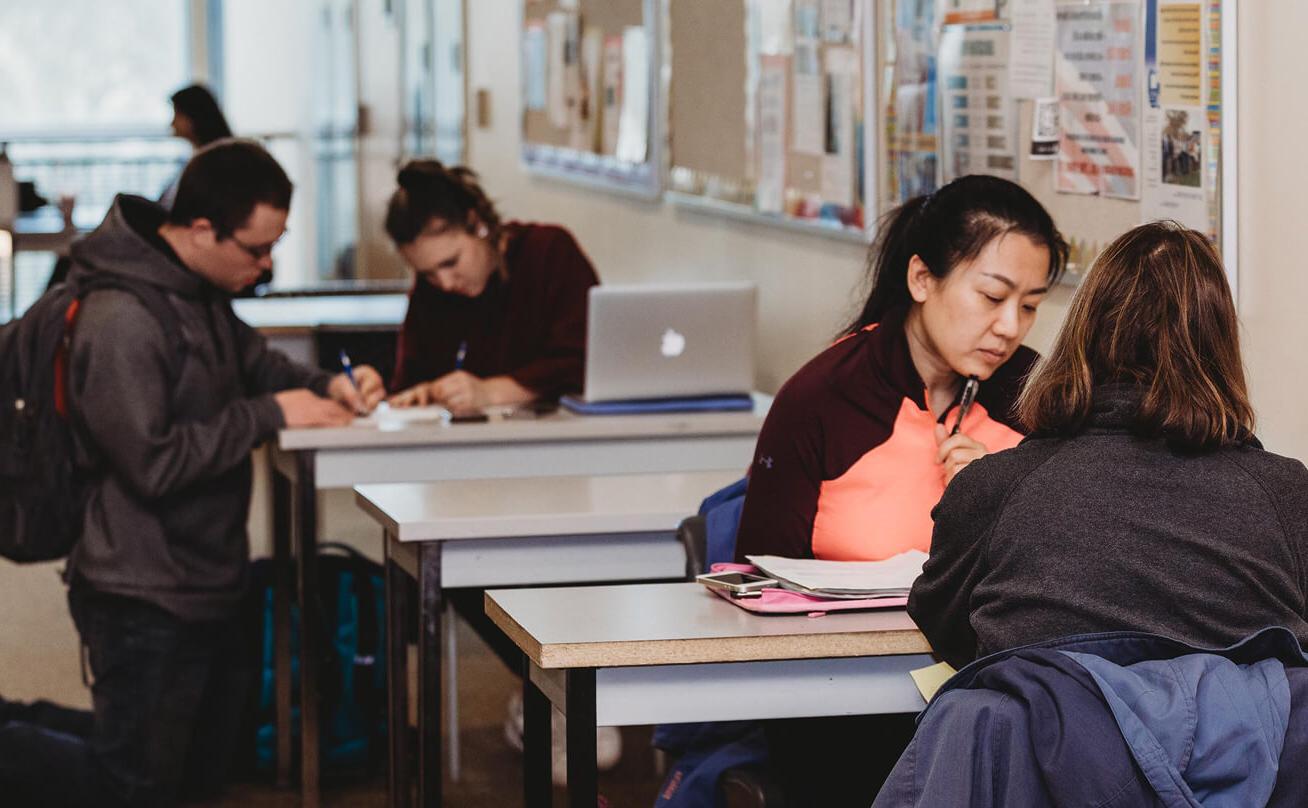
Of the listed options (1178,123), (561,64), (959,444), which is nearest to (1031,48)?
(1178,123)

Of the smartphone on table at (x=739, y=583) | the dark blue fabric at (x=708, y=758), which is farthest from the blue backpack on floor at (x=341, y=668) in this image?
the smartphone on table at (x=739, y=583)

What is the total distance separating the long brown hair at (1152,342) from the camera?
1717mm

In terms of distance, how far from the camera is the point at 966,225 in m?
2.38

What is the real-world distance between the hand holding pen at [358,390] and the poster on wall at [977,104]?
3.94 feet

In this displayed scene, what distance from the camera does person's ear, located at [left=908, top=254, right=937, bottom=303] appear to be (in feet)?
7.93

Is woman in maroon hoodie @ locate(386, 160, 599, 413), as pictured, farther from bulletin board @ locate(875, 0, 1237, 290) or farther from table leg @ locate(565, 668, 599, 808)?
table leg @ locate(565, 668, 599, 808)

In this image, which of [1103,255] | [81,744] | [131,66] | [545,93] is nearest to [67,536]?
[81,744]

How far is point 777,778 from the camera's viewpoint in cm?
226

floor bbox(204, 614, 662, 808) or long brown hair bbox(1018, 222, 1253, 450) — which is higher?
long brown hair bbox(1018, 222, 1253, 450)

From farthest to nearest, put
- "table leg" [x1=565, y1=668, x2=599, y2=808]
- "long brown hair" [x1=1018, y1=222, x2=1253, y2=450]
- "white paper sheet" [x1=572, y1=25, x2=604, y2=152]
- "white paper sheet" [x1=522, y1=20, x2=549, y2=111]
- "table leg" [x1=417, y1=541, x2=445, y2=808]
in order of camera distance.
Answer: "white paper sheet" [x1=522, y1=20, x2=549, y2=111]
"white paper sheet" [x1=572, y1=25, x2=604, y2=152]
"table leg" [x1=417, y1=541, x2=445, y2=808]
"table leg" [x1=565, y1=668, x2=599, y2=808]
"long brown hair" [x1=1018, y1=222, x2=1253, y2=450]

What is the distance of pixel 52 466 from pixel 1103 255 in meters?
2.08

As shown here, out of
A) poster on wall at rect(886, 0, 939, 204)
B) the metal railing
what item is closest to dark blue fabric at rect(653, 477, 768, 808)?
poster on wall at rect(886, 0, 939, 204)

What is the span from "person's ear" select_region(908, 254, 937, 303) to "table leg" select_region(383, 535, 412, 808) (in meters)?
0.93

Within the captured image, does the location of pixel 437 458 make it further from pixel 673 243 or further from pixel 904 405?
pixel 673 243
